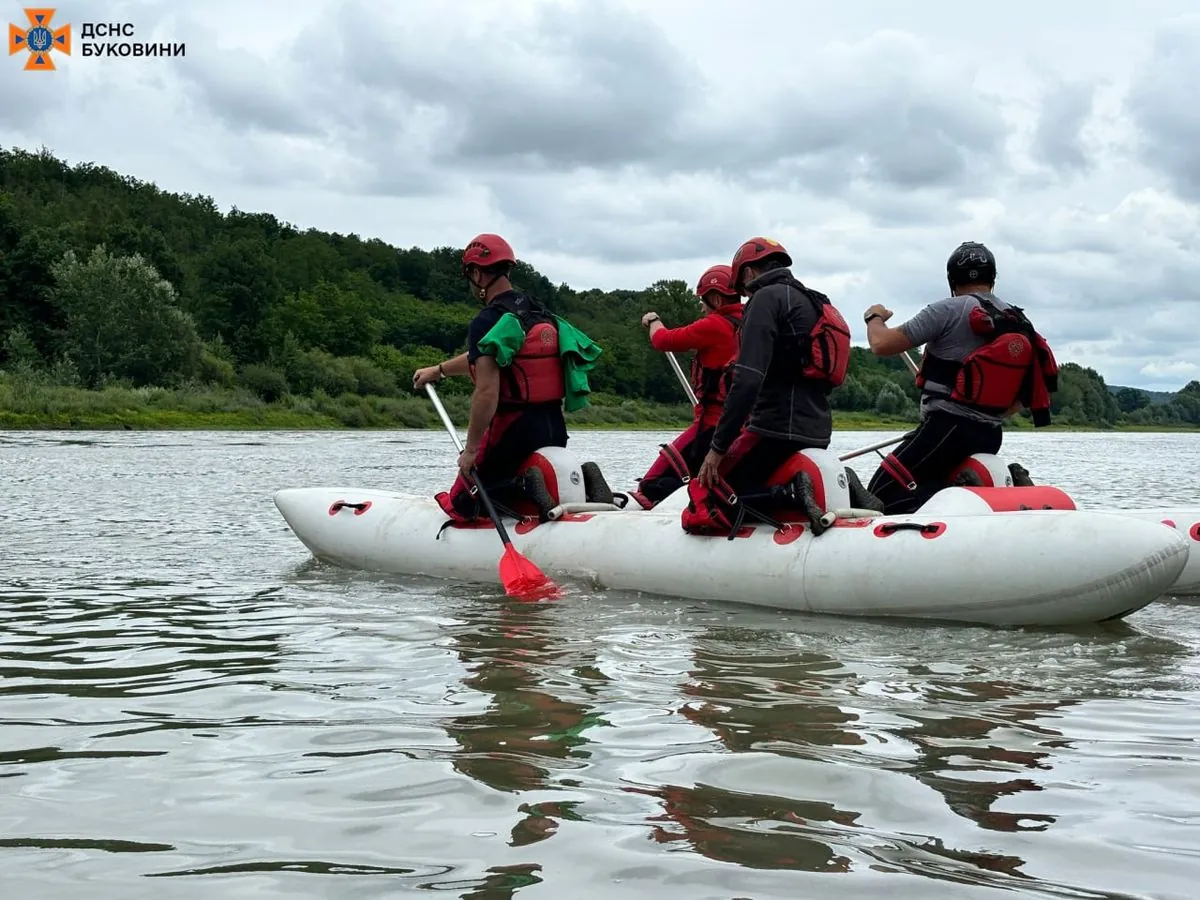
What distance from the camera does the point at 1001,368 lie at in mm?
6969

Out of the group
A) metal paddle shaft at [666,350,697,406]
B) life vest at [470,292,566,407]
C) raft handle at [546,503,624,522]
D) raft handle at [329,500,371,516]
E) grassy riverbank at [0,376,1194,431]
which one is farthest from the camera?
grassy riverbank at [0,376,1194,431]

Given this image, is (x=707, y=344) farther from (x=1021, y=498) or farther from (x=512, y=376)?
(x=1021, y=498)

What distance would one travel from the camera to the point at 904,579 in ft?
21.4

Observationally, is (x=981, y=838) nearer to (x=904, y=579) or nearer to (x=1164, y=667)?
(x=1164, y=667)

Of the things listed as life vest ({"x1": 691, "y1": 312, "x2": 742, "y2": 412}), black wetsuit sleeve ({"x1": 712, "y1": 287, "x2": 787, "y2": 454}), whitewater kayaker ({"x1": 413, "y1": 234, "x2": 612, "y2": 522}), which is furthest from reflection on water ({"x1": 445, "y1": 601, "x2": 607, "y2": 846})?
life vest ({"x1": 691, "y1": 312, "x2": 742, "y2": 412})

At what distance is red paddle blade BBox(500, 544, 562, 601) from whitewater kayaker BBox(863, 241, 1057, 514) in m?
2.29

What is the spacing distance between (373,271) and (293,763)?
113686 millimetres

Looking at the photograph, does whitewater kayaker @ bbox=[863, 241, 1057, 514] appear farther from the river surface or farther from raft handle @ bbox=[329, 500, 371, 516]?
raft handle @ bbox=[329, 500, 371, 516]

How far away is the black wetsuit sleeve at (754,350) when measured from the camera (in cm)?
669

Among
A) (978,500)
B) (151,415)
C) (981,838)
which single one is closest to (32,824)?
(981,838)

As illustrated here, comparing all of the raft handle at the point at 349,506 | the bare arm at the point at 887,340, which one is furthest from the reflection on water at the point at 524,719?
the raft handle at the point at 349,506

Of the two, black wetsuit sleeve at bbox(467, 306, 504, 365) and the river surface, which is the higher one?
black wetsuit sleeve at bbox(467, 306, 504, 365)

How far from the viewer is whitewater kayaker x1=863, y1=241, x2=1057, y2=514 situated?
698 cm

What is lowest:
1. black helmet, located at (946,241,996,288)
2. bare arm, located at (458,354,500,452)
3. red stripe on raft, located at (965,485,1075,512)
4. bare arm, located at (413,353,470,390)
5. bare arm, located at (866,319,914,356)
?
red stripe on raft, located at (965,485,1075,512)
